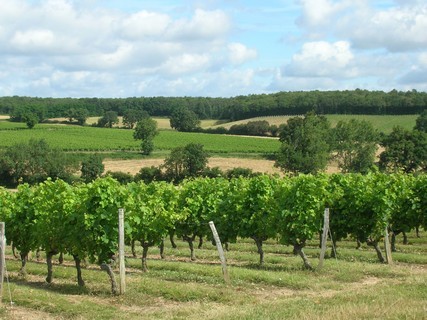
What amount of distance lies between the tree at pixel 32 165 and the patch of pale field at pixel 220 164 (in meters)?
6.24

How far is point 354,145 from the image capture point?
85.9 meters

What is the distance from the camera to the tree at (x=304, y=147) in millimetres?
77125

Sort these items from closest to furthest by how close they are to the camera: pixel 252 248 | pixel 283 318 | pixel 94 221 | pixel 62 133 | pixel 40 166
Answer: pixel 283 318
pixel 94 221
pixel 252 248
pixel 40 166
pixel 62 133

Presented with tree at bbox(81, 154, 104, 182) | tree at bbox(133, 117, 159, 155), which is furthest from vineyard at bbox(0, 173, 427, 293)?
tree at bbox(133, 117, 159, 155)

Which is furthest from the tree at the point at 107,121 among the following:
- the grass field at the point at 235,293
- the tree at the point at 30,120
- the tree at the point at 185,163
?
the grass field at the point at 235,293

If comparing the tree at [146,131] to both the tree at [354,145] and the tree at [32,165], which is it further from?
the tree at [354,145]

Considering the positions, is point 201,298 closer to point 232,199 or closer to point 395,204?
point 232,199

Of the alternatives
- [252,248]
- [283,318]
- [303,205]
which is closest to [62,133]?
[252,248]

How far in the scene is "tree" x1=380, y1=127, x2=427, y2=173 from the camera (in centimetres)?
7469

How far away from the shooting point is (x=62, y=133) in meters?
110

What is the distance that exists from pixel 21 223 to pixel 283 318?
462 inches

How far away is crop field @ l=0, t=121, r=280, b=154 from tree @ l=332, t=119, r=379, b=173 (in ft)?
36.4

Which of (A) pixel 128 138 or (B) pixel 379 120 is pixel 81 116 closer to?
(A) pixel 128 138

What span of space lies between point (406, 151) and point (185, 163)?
83.1 ft
